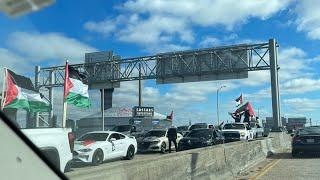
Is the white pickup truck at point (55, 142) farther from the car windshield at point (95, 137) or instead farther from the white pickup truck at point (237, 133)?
the white pickup truck at point (237, 133)

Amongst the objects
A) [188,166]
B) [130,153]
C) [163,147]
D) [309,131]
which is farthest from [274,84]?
[188,166]

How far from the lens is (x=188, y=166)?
12.4 metres

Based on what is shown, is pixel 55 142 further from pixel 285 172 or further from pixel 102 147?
pixel 102 147

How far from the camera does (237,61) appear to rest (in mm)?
51156

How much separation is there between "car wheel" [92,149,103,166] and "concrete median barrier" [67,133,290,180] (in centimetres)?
590

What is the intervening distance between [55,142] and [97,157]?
15.1 metres

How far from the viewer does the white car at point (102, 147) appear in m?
21.2

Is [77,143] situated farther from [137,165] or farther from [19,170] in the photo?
[19,170]

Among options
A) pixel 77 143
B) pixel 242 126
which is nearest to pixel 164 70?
pixel 242 126

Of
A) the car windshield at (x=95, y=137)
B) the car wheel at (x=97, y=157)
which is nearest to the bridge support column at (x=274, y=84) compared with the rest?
the car windshield at (x=95, y=137)

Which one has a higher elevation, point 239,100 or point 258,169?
point 239,100

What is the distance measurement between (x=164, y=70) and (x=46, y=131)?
1899 inches

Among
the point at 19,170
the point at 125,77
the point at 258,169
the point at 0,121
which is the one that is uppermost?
the point at 125,77

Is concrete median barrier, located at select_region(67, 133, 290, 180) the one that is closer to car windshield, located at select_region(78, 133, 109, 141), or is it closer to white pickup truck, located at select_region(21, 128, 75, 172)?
white pickup truck, located at select_region(21, 128, 75, 172)
